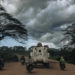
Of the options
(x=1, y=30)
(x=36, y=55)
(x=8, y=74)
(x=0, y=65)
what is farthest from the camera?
(x=1, y=30)

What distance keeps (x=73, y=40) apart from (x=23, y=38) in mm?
10484

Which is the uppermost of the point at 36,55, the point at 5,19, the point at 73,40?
the point at 5,19

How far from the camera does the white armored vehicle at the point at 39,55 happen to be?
84.5 feet

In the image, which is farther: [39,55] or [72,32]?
[72,32]

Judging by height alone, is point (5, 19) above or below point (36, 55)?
above

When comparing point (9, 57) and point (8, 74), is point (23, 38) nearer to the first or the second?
point (9, 57)

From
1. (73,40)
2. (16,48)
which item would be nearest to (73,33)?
(73,40)

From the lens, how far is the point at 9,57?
41812 millimetres

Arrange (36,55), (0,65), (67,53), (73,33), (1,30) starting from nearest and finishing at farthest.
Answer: (0,65) → (36,55) → (1,30) → (73,33) → (67,53)

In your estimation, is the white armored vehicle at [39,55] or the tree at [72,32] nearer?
the white armored vehicle at [39,55]

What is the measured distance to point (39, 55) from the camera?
26.1 metres

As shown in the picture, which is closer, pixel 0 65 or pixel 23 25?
pixel 0 65

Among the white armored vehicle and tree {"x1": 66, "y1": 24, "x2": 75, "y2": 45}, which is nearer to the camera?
the white armored vehicle

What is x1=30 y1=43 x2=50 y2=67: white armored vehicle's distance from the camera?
2577cm
